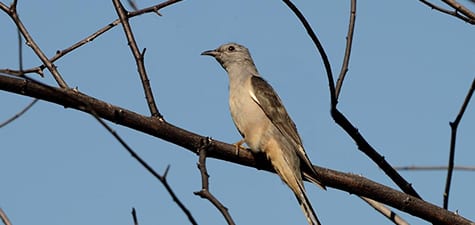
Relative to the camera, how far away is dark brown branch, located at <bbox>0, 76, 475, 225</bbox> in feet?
12.7

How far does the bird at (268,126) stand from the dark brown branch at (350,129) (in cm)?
87

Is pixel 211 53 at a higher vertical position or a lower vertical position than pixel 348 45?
higher

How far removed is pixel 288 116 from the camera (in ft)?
23.6

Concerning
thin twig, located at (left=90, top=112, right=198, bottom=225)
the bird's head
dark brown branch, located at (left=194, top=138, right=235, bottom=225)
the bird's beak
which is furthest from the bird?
thin twig, located at (left=90, top=112, right=198, bottom=225)

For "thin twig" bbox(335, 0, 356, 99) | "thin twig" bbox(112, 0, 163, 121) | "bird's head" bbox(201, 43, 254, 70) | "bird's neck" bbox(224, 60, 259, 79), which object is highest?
"bird's head" bbox(201, 43, 254, 70)

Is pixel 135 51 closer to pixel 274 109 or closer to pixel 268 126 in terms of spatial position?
pixel 268 126

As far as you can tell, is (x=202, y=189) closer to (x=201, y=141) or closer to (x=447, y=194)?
(x=201, y=141)

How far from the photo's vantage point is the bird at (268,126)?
621cm

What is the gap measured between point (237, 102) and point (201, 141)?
2626 millimetres

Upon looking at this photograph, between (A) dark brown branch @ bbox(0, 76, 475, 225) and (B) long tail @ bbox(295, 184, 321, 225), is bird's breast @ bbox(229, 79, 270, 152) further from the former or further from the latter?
(A) dark brown branch @ bbox(0, 76, 475, 225)

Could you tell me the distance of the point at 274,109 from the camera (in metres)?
7.11

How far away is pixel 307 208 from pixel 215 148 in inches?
43.4

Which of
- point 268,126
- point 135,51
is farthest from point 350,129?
point 268,126

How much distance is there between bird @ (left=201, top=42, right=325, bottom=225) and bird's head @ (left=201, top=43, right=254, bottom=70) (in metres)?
0.32
